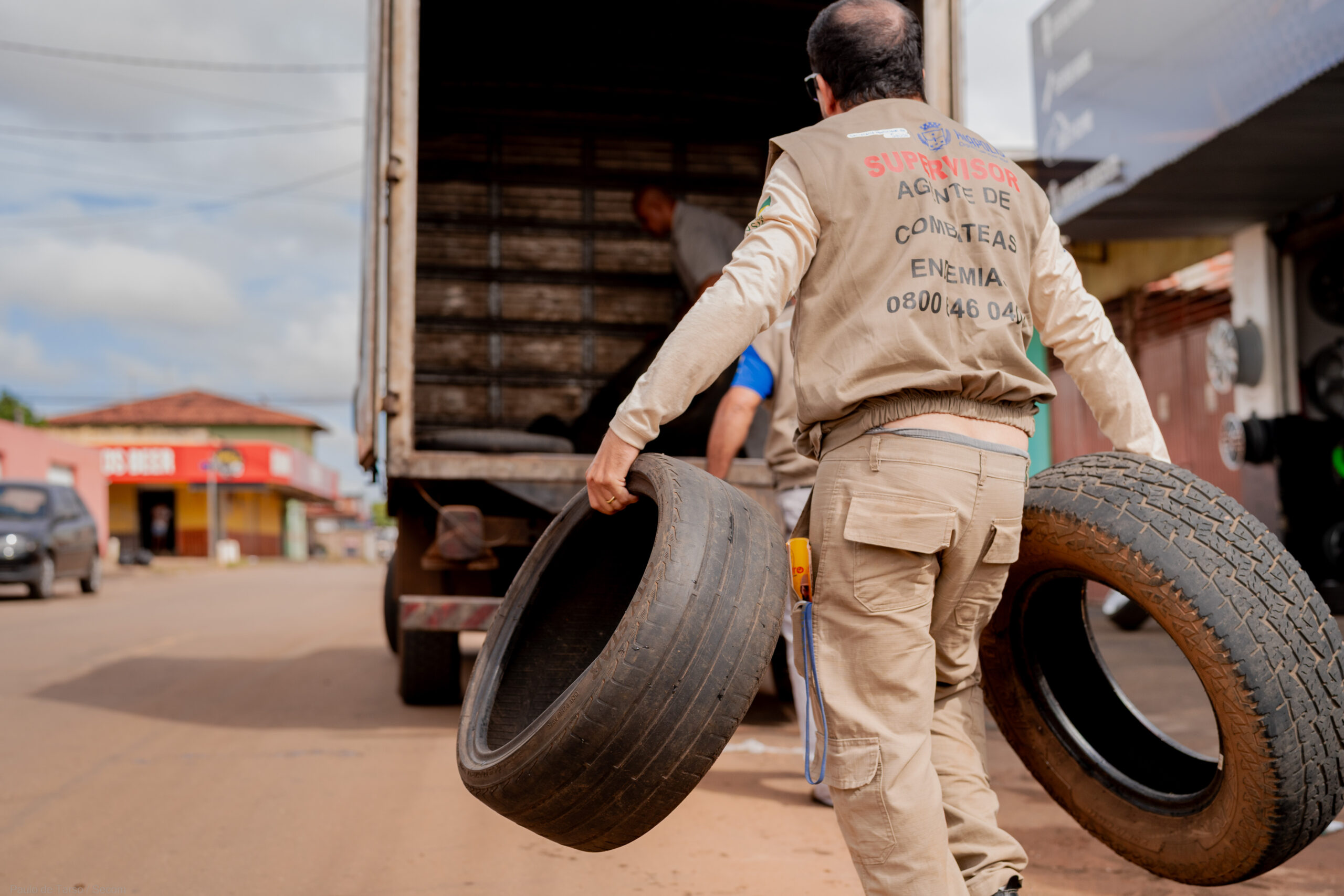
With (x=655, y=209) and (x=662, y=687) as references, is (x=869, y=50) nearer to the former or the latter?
(x=662, y=687)

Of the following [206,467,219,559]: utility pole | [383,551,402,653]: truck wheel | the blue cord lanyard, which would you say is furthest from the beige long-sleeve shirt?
[206,467,219,559]: utility pole

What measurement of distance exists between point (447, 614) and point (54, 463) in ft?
110

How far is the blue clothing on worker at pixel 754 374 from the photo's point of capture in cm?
412

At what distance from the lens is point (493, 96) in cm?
847

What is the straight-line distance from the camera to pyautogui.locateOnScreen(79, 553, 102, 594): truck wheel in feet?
56.9

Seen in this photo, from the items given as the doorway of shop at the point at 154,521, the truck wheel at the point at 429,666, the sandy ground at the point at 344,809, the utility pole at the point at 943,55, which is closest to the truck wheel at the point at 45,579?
the sandy ground at the point at 344,809

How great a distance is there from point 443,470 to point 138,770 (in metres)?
1.68

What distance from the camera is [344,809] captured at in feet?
12.9

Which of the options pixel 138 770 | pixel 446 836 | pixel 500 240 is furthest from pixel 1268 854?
pixel 500 240

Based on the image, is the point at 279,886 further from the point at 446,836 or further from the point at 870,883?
the point at 870,883

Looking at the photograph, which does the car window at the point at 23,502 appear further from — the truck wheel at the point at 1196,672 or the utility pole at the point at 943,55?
the truck wheel at the point at 1196,672

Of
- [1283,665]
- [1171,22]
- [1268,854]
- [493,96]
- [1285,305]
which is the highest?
[1171,22]

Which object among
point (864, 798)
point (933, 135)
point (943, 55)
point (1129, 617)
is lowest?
point (1129, 617)

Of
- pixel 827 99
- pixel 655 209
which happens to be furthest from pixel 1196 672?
pixel 655 209
